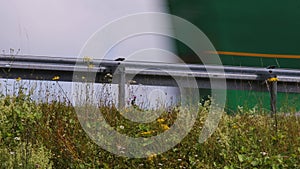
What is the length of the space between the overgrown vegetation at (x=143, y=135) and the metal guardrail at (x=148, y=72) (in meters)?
1.52

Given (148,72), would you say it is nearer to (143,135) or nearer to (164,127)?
(164,127)

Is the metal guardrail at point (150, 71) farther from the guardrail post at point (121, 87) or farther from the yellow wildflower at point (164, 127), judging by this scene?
the yellow wildflower at point (164, 127)

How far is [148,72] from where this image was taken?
791 centimetres

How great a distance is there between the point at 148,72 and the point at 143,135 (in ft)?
8.23

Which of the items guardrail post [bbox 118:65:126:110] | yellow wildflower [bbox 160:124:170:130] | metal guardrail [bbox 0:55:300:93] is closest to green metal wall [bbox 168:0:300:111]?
metal guardrail [bbox 0:55:300:93]

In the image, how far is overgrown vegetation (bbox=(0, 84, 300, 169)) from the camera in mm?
4984

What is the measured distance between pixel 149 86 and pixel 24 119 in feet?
7.31

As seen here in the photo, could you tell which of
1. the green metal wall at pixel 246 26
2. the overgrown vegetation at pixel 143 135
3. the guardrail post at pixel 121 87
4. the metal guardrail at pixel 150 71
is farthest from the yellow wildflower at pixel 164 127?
the green metal wall at pixel 246 26

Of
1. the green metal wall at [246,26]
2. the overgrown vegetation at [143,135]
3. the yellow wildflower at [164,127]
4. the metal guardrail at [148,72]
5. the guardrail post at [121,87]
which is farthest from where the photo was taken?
the green metal wall at [246,26]

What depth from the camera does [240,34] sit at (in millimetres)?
8359

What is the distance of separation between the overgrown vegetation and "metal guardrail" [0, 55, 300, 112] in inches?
59.9

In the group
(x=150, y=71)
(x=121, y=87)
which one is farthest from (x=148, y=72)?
(x=121, y=87)

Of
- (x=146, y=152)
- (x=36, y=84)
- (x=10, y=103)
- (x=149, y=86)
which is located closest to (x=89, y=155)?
A: (x=146, y=152)

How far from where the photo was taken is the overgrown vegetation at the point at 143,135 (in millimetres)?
4984
